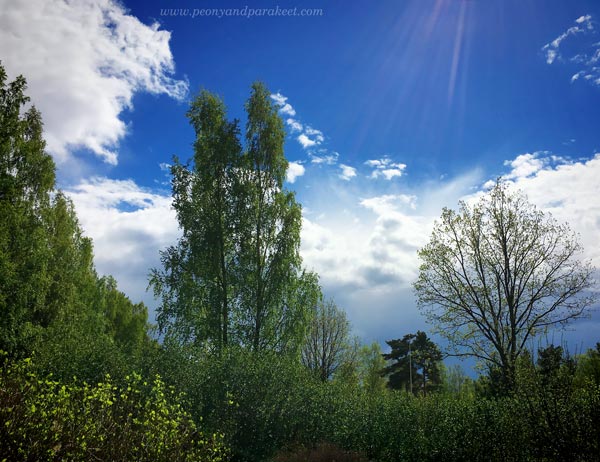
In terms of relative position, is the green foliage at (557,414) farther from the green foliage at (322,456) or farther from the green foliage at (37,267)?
the green foliage at (37,267)

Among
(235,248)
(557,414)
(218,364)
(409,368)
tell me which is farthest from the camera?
(409,368)

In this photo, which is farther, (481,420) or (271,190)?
(271,190)

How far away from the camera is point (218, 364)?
11828mm

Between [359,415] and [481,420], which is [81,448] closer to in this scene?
[359,415]

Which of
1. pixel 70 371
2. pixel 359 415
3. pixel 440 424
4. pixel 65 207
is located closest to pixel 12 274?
pixel 70 371

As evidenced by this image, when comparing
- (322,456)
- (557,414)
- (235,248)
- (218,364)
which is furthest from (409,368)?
(557,414)

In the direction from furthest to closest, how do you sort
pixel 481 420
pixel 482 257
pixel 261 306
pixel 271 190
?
pixel 482 257, pixel 271 190, pixel 261 306, pixel 481 420

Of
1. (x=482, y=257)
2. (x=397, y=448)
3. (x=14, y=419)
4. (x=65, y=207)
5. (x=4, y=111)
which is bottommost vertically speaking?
(x=397, y=448)

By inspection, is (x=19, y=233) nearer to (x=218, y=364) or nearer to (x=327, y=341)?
(x=218, y=364)

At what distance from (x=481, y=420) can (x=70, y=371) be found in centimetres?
1113

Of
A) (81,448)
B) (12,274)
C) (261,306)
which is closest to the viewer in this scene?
(81,448)

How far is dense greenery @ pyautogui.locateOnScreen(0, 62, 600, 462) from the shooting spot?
658 centimetres

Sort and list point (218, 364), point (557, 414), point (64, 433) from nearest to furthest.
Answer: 1. point (64, 433)
2. point (557, 414)
3. point (218, 364)

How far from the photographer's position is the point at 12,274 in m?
14.2
